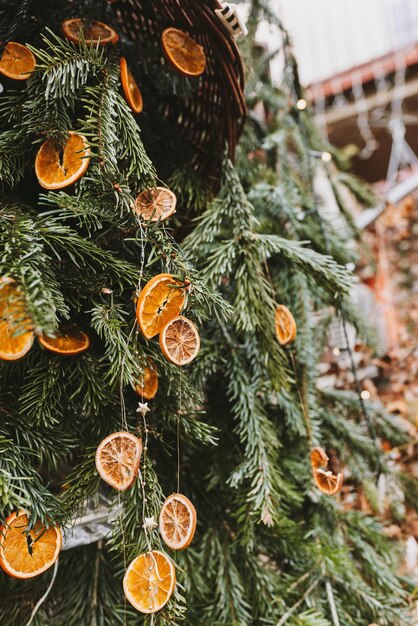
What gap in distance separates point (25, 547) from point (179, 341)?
228 millimetres

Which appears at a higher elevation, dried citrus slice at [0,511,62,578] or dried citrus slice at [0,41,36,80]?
dried citrus slice at [0,41,36,80]

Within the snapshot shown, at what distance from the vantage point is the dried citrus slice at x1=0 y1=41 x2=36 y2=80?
20.7 inches

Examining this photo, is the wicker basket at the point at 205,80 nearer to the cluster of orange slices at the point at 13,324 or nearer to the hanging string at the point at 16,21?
the hanging string at the point at 16,21

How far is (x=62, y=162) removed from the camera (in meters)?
0.49

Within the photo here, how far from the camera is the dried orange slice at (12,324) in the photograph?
14.2 inches

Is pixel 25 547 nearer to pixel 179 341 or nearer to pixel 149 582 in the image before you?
pixel 149 582

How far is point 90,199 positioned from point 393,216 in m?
1.67

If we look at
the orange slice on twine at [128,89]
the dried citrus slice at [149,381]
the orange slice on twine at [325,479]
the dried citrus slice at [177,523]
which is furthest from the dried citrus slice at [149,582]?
the orange slice on twine at [128,89]

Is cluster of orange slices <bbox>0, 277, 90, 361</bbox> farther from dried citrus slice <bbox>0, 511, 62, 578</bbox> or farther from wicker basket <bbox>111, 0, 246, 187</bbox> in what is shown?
wicker basket <bbox>111, 0, 246, 187</bbox>

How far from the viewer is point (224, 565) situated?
0.68m

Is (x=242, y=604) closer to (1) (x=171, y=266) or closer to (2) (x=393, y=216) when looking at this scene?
(1) (x=171, y=266)

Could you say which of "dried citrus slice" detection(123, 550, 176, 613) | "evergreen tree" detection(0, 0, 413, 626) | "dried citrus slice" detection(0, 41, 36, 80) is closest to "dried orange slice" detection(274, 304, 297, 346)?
"evergreen tree" detection(0, 0, 413, 626)

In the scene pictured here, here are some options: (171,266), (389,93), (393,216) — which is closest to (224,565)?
(171,266)

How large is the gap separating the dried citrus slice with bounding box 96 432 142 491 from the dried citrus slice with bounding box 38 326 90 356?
10cm
